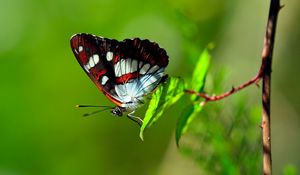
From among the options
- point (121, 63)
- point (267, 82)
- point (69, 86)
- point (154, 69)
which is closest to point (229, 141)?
point (154, 69)

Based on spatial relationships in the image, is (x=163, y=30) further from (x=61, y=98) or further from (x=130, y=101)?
(x=130, y=101)

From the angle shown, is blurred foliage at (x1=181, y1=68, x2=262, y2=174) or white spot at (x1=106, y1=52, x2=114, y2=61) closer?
blurred foliage at (x1=181, y1=68, x2=262, y2=174)

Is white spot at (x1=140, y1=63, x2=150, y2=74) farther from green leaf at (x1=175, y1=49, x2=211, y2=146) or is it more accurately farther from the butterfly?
green leaf at (x1=175, y1=49, x2=211, y2=146)

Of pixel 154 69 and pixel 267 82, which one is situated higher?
pixel 154 69

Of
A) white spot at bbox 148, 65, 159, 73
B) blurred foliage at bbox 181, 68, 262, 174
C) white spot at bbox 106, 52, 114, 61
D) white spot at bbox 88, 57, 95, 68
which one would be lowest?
blurred foliage at bbox 181, 68, 262, 174

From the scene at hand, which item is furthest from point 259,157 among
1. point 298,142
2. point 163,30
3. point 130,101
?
point 163,30

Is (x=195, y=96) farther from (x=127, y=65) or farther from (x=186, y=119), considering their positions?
(x=127, y=65)

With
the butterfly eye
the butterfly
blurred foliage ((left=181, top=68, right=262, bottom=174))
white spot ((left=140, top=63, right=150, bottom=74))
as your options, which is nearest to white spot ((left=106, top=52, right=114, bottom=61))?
the butterfly
